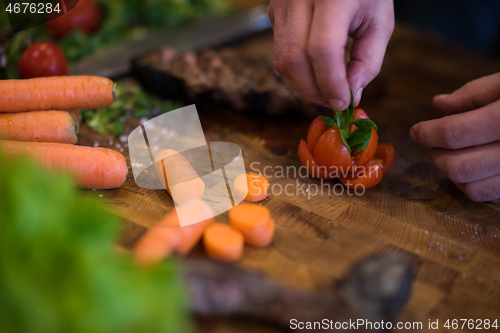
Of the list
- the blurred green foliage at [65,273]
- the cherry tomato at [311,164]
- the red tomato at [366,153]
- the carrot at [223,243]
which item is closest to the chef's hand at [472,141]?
the red tomato at [366,153]

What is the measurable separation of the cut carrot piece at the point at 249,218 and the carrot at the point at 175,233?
0.39ft

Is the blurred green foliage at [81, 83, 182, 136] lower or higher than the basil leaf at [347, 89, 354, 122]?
lower

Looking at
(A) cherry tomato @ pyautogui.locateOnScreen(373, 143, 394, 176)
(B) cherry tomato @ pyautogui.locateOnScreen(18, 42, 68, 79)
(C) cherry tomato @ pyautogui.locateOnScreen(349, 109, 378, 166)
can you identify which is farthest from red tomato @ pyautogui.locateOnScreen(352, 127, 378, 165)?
(B) cherry tomato @ pyautogui.locateOnScreen(18, 42, 68, 79)

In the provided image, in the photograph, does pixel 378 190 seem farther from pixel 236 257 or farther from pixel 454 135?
pixel 236 257

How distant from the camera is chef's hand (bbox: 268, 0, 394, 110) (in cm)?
139

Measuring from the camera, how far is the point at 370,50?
166 centimetres

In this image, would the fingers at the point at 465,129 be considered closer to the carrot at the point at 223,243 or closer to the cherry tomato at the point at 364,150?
the cherry tomato at the point at 364,150

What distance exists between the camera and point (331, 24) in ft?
4.53

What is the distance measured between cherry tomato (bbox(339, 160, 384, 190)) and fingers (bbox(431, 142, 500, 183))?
1.01 ft

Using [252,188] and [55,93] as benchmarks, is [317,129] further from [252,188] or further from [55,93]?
[55,93]

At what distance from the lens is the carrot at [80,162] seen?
1.68 metres

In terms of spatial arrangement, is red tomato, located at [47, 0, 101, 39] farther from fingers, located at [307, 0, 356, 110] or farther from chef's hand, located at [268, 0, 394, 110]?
fingers, located at [307, 0, 356, 110]

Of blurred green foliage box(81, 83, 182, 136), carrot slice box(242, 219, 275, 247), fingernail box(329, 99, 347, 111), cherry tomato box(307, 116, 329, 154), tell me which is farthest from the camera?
blurred green foliage box(81, 83, 182, 136)

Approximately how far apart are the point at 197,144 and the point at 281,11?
0.82 m
